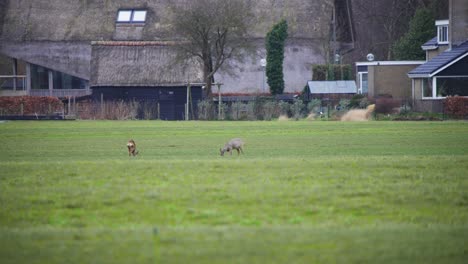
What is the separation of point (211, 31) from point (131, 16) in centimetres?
1712

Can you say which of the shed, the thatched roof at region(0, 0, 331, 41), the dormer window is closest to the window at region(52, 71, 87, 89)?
the thatched roof at region(0, 0, 331, 41)

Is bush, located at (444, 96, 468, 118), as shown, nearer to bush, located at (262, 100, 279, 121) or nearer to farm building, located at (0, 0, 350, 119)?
bush, located at (262, 100, 279, 121)

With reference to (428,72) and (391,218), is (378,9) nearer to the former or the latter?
(428,72)

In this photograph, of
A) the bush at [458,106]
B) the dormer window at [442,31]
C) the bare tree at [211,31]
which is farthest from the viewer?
the dormer window at [442,31]

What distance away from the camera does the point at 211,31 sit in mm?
61406

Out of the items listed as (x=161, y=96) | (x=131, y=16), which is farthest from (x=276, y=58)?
(x=131, y=16)

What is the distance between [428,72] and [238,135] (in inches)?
868

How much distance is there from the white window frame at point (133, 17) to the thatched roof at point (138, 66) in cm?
605

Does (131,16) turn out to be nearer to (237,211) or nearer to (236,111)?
(236,111)

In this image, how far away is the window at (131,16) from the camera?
76.2 m

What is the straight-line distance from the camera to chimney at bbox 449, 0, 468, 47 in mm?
60812

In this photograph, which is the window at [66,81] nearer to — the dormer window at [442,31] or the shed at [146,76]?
the shed at [146,76]

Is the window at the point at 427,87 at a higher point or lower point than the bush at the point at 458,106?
higher

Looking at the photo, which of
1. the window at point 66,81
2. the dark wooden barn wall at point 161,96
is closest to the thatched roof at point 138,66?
the dark wooden barn wall at point 161,96
